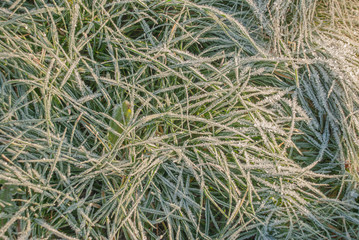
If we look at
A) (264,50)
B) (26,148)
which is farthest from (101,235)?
(264,50)

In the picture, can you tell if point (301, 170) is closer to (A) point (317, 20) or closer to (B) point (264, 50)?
(B) point (264, 50)

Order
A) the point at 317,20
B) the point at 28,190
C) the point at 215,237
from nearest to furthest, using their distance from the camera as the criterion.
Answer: the point at 28,190, the point at 215,237, the point at 317,20

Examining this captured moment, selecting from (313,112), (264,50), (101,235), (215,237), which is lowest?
(215,237)

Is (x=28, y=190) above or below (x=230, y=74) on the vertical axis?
below

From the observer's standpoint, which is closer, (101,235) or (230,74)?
(101,235)

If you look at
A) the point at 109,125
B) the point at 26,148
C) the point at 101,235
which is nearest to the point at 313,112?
the point at 109,125

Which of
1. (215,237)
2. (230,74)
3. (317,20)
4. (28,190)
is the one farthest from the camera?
(317,20)

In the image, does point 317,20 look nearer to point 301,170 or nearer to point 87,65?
point 301,170
